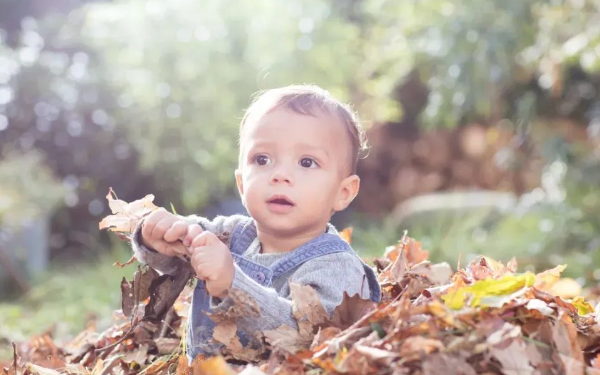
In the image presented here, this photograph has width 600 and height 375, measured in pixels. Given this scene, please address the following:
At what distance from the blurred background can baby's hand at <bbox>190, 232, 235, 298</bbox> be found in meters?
2.81

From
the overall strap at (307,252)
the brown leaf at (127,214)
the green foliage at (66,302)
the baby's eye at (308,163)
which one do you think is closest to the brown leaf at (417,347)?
the overall strap at (307,252)

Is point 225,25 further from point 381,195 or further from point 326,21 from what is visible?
point 381,195

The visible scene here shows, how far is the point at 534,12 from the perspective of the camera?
5234 millimetres

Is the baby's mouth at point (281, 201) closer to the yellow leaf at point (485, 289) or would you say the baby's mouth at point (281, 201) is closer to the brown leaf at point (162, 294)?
the brown leaf at point (162, 294)

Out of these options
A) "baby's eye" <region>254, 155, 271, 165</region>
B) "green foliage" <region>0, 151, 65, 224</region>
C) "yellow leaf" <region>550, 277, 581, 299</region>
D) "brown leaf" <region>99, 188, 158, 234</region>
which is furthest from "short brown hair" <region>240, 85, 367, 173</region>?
"green foliage" <region>0, 151, 65, 224</region>

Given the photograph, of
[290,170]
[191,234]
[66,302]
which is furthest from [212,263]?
[66,302]

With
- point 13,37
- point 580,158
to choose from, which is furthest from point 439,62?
point 13,37

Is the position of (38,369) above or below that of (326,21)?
below

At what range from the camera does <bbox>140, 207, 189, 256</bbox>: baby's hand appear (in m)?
1.67

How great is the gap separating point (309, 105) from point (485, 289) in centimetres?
65

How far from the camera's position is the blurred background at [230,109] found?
5086mm

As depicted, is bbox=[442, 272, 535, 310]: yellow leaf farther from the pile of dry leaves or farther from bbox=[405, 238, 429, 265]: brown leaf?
bbox=[405, 238, 429, 265]: brown leaf

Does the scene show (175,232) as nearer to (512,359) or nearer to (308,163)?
(308,163)

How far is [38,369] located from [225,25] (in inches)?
198
